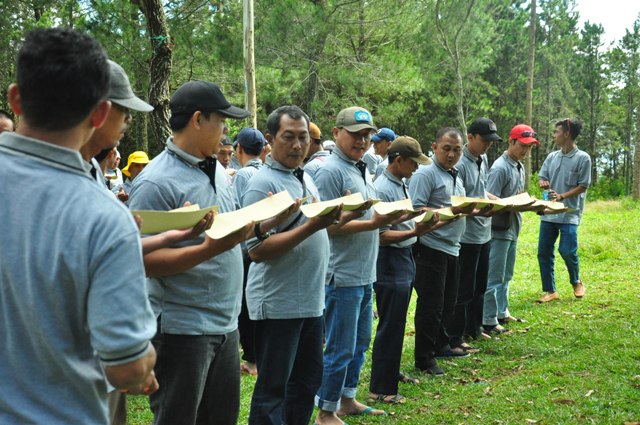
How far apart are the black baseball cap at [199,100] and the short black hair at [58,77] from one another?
131cm

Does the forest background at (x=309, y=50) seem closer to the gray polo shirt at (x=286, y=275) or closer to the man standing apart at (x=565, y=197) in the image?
the gray polo shirt at (x=286, y=275)

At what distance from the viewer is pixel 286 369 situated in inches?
146

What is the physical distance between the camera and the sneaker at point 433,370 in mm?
6125

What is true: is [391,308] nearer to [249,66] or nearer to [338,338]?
[338,338]

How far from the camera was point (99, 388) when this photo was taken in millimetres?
1839

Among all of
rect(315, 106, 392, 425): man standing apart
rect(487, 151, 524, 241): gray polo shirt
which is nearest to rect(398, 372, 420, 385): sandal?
rect(315, 106, 392, 425): man standing apart

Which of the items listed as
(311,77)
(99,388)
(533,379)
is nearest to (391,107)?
(311,77)

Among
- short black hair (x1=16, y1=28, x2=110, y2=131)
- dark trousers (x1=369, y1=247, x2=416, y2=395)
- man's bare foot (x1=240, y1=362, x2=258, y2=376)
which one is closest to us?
short black hair (x1=16, y1=28, x2=110, y2=131)

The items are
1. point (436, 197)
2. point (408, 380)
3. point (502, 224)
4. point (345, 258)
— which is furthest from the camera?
point (502, 224)

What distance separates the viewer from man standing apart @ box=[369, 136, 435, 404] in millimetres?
5164

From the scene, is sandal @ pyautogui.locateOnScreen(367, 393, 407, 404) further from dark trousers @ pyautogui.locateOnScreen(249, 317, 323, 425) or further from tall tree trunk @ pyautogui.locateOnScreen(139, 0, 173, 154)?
tall tree trunk @ pyautogui.locateOnScreen(139, 0, 173, 154)

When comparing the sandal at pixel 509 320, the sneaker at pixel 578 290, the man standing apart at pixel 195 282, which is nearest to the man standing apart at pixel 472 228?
the sandal at pixel 509 320

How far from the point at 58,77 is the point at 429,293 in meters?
4.72

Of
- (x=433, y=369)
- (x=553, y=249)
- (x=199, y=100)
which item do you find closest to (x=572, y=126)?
(x=553, y=249)
